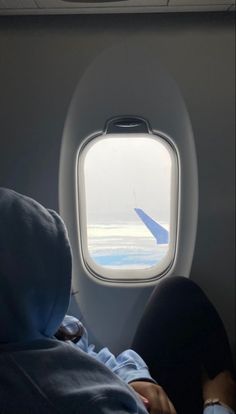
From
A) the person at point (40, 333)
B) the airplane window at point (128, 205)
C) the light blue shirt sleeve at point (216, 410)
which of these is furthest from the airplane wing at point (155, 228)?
the person at point (40, 333)

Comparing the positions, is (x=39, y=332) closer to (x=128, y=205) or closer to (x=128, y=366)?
(x=128, y=366)

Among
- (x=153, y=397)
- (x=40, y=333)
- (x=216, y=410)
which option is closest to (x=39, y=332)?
(x=40, y=333)

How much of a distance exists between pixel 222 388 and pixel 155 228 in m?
0.53

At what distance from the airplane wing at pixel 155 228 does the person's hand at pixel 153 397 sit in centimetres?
52

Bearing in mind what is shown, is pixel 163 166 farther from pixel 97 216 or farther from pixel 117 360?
pixel 117 360

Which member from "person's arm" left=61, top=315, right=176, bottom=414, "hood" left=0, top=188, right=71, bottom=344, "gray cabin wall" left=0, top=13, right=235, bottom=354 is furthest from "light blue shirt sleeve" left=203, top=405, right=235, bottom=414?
"hood" left=0, top=188, right=71, bottom=344

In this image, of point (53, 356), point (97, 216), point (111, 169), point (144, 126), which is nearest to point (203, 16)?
point (144, 126)

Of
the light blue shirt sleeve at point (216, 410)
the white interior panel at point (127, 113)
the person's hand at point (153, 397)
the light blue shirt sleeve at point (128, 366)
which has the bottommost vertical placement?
the light blue shirt sleeve at point (216, 410)

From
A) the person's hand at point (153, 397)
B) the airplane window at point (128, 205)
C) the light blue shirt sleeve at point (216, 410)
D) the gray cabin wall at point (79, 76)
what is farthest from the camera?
the airplane window at point (128, 205)

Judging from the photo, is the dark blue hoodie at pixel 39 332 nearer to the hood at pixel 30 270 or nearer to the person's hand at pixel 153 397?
the hood at pixel 30 270

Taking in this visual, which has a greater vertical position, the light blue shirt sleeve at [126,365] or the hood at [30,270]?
the hood at [30,270]

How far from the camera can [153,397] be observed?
1166 mm

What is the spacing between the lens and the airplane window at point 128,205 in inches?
60.8

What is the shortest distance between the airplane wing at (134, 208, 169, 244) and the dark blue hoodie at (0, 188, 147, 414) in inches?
30.9
